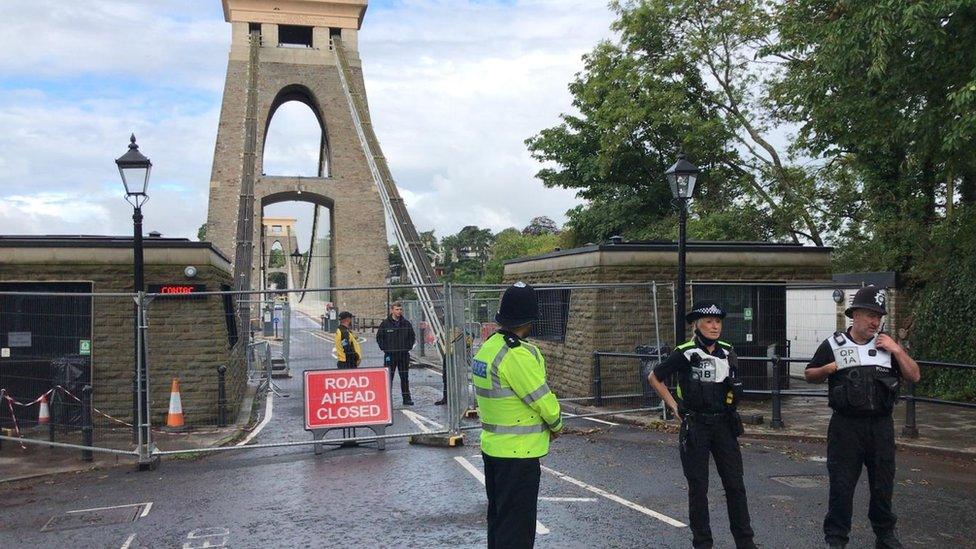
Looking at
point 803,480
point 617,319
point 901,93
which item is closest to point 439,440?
point 803,480

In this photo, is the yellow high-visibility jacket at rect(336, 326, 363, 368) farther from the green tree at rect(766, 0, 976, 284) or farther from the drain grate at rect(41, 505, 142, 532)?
the green tree at rect(766, 0, 976, 284)

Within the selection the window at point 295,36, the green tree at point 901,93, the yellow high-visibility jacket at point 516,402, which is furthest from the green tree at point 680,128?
the window at point 295,36

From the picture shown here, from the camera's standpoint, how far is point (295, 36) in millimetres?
83875

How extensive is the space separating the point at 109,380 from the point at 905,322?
15.5 m

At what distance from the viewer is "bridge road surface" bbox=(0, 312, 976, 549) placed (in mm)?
7078

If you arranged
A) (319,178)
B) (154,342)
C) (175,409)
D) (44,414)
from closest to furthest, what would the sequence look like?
(44,414) < (175,409) < (154,342) < (319,178)

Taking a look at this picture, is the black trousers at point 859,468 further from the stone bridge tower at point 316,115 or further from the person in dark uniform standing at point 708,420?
the stone bridge tower at point 316,115

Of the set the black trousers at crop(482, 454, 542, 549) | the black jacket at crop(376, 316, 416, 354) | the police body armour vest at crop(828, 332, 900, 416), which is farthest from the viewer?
the black jacket at crop(376, 316, 416, 354)

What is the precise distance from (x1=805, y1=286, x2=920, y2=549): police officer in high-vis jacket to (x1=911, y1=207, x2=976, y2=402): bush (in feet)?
34.1

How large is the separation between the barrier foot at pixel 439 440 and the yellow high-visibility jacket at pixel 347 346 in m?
2.32

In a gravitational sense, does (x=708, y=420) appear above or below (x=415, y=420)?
above

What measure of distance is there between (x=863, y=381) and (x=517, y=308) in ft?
8.70

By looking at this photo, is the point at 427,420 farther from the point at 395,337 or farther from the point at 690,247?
the point at 690,247

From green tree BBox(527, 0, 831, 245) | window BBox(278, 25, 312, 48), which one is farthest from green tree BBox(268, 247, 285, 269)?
green tree BBox(527, 0, 831, 245)
